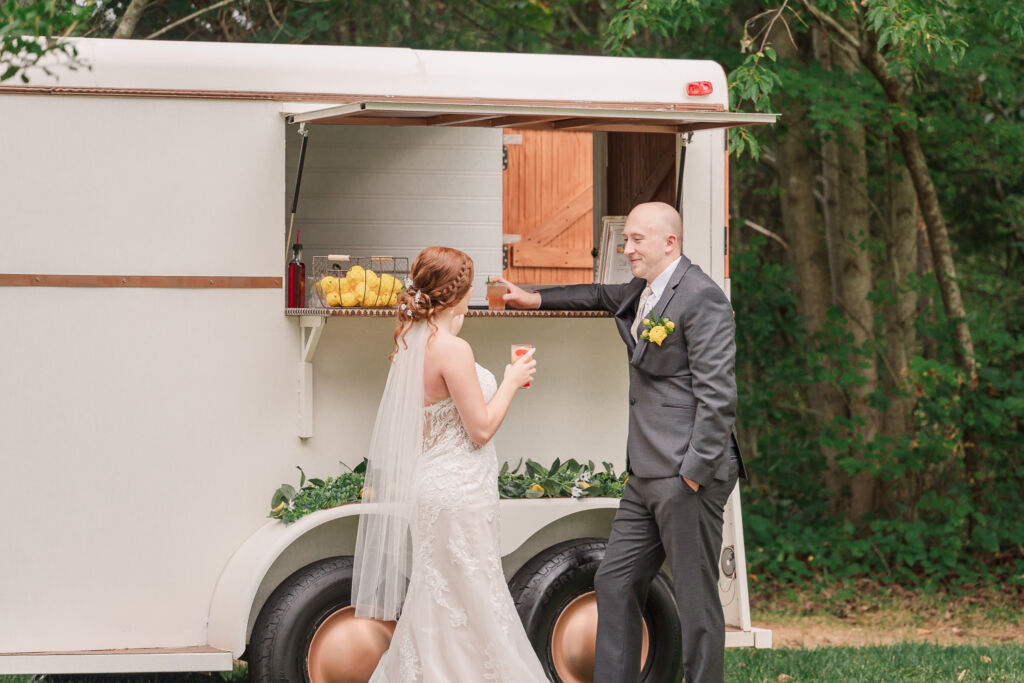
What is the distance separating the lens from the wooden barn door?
5.88 m

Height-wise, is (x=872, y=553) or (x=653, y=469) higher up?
(x=653, y=469)

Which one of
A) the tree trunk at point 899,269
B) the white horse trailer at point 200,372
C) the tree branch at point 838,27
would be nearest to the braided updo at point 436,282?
the white horse trailer at point 200,372

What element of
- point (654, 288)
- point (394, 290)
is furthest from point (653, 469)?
point (394, 290)

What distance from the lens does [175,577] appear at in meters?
5.00

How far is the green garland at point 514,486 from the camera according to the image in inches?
197

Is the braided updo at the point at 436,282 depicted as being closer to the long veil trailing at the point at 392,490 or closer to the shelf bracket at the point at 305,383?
Answer: the long veil trailing at the point at 392,490

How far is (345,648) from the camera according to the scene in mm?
4941

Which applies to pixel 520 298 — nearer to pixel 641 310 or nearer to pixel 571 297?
pixel 571 297

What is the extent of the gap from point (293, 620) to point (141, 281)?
1.46 metres

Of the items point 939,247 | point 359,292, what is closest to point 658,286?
point 359,292

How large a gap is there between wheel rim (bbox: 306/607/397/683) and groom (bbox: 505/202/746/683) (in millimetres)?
873

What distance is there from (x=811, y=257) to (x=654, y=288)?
264 inches

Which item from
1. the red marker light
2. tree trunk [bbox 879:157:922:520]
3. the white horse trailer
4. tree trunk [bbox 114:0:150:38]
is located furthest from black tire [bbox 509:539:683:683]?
tree trunk [bbox 879:157:922:520]

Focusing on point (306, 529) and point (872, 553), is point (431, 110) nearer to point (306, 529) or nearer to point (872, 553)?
point (306, 529)
